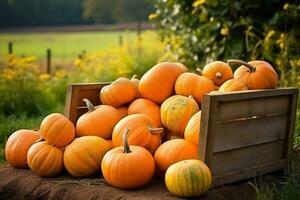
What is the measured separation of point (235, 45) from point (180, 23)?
3.40 ft

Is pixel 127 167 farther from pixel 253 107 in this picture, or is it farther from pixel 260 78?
pixel 260 78

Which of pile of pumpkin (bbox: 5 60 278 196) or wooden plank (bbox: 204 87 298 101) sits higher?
wooden plank (bbox: 204 87 298 101)

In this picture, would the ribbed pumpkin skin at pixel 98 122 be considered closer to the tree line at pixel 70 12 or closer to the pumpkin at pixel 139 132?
the pumpkin at pixel 139 132

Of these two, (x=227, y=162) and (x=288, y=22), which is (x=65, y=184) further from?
(x=288, y=22)

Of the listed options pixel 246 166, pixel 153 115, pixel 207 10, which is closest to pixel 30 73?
pixel 207 10

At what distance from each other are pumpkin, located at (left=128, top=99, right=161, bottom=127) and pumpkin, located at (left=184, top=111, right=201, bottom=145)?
→ 0.98ft

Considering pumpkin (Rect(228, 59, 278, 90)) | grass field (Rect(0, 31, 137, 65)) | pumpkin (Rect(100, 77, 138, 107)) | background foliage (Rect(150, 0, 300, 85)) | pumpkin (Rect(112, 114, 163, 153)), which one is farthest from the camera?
grass field (Rect(0, 31, 137, 65))

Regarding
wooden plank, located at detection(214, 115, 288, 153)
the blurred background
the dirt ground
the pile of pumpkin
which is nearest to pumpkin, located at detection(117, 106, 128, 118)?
the pile of pumpkin

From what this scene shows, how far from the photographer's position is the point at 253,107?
254 centimetres

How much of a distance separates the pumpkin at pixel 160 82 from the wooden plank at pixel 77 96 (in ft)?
1.11

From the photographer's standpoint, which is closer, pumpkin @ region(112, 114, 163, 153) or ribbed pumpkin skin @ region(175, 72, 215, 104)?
pumpkin @ region(112, 114, 163, 153)

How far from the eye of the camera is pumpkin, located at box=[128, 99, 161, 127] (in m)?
2.80

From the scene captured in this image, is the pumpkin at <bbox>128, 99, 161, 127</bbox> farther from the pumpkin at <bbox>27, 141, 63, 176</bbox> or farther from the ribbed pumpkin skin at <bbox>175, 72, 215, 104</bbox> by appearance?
the pumpkin at <bbox>27, 141, 63, 176</bbox>

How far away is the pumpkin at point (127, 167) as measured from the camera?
235 cm
